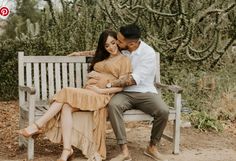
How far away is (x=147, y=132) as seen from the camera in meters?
7.74

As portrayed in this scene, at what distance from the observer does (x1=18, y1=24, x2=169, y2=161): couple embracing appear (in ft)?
19.2

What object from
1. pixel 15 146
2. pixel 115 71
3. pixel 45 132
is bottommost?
pixel 15 146

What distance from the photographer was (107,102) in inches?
235

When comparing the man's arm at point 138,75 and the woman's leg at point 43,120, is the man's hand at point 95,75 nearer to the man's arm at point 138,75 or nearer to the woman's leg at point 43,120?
the man's arm at point 138,75

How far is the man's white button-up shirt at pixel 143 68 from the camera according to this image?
6.13 metres

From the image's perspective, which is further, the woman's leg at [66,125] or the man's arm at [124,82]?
the man's arm at [124,82]

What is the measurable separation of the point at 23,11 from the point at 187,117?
2132cm

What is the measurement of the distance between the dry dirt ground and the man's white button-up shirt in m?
0.80

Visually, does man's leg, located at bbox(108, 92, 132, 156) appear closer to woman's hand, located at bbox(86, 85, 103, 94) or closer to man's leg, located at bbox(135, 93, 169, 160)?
woman's hand, located at bbox(86, 85, 103, 94)

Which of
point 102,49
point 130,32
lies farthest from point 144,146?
point 130,32

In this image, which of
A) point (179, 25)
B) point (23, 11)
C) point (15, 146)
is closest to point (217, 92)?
point (179, 25)

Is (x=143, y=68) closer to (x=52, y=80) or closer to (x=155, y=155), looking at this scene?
(x=155, y=155)

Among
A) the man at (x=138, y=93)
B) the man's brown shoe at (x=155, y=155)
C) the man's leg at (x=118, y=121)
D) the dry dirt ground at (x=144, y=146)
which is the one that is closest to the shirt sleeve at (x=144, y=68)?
the man at (x=138, y=93)

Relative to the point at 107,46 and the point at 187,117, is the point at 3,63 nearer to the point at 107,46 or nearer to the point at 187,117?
the point at 187,117
